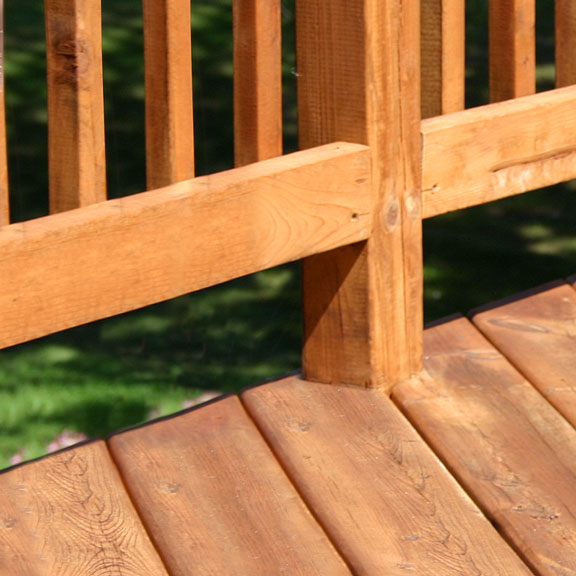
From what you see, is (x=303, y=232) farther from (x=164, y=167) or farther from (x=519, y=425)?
(x=519, y=425)

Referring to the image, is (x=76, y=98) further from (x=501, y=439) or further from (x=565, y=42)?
(x=565, y=42)

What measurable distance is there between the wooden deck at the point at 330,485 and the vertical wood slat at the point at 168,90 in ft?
1.42

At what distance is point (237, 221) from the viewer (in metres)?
1.86

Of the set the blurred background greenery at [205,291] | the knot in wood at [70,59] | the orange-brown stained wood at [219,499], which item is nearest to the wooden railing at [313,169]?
the knot in wood at [70,59]

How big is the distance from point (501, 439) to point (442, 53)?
64 centimetres

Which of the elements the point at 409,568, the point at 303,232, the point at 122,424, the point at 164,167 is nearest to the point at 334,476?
the point at 409,568

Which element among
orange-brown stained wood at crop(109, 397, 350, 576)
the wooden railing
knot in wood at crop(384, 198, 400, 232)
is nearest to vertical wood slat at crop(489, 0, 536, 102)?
the wooden railing

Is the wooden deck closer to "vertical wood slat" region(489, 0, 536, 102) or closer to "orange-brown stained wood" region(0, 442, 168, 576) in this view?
"orange-brown stained wood" region(0, 442, 168, 576)

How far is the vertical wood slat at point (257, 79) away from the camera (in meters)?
1.88

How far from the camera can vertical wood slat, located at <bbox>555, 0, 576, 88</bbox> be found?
2.21 m

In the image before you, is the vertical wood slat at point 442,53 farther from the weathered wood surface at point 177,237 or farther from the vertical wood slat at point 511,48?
the weathered wood surface at point 177,237

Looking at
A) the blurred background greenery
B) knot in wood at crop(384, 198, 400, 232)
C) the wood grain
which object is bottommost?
the blurred background greenery

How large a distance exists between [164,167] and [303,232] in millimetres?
246

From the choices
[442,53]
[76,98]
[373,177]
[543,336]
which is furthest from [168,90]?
[543,336]
